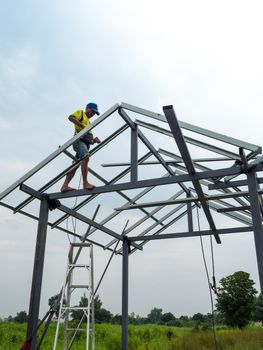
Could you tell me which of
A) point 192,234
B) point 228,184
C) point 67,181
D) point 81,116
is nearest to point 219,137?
point 228,184

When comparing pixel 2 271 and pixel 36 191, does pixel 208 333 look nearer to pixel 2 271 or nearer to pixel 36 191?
pixel 2 271

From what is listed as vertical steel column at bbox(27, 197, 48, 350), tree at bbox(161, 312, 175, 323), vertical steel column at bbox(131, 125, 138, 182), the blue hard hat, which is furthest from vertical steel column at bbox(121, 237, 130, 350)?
tree at bbox(161, 312, 175, 323)

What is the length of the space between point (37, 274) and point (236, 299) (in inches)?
519

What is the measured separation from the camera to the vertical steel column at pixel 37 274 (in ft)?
14.0

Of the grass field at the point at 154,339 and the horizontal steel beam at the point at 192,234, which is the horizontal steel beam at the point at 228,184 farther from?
the grass field at the point at 154,339

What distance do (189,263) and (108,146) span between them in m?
6.99

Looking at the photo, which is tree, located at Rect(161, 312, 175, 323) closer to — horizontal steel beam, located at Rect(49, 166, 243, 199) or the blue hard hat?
horizontal steel beam, located at Rect(49, 166, 243, 199)

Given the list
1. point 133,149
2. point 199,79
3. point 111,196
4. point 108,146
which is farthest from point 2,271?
point 199,79

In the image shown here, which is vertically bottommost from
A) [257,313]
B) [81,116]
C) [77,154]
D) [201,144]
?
[257,313]

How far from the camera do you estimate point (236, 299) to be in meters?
15.3

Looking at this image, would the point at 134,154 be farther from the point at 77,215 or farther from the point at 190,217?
the point at 190,217

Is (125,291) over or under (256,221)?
under

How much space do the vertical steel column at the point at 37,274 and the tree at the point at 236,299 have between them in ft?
38.7

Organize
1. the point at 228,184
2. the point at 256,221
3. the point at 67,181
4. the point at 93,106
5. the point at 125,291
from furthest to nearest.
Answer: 1. the point at 125,291
2. the point at 93,106
3. the point at 67,181
4. the point at 228,184
5. the point at 256,221
